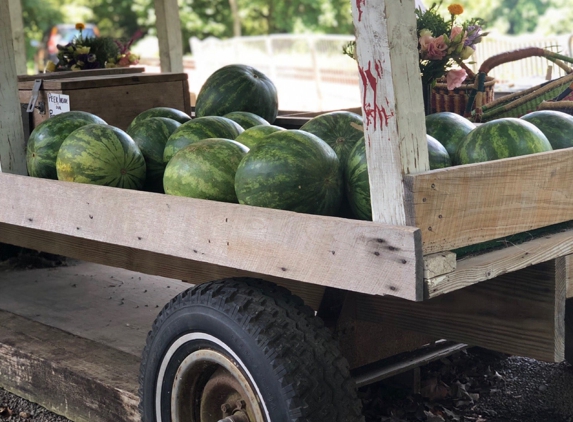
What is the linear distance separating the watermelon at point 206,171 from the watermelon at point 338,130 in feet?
0.88

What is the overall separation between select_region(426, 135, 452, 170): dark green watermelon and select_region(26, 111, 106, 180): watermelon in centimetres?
150

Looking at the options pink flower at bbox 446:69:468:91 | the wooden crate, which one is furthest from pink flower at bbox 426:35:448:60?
the wooden crate

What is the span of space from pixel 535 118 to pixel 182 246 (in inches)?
46.2

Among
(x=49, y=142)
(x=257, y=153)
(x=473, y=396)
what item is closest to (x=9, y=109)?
(x=49, y=142)

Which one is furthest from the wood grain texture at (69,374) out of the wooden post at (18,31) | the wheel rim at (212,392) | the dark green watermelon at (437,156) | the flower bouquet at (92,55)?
the wooden post at (18,31)

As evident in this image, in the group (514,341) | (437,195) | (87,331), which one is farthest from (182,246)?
(87,331)

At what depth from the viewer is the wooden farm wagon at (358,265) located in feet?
6.18

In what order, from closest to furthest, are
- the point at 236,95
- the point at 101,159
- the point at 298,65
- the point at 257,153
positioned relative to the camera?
the point at 257,153 < the point at 101,159 < the point at 236,95 < the point at 298,65

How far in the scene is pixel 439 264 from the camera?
6.19 ft

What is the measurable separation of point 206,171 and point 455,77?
123cm

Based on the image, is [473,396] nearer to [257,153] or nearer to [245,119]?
[245,119]

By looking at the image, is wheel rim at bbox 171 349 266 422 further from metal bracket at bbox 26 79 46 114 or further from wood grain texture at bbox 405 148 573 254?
metal bracket at bbox 26 79 46 114

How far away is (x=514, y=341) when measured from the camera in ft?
7.28

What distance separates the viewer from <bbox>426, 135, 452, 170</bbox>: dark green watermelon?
7.39ft
